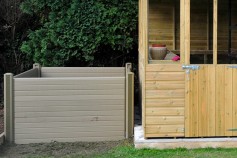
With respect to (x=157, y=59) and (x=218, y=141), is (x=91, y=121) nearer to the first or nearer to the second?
(x=157, y=59)

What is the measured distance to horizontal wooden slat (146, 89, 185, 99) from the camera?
5664 millimetres

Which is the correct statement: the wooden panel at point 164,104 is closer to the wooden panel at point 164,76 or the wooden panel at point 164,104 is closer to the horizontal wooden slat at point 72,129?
the wooden panel at point 164,76

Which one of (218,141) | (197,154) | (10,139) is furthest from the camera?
(10,139)

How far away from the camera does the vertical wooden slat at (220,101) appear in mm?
5691

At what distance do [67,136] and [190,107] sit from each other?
219 centimetres

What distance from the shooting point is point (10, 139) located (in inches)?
242

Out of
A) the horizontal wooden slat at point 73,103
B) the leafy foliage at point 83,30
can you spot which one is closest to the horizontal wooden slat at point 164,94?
the horizontal wooden slat at point 73,103

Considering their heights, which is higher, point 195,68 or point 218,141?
point 195,68

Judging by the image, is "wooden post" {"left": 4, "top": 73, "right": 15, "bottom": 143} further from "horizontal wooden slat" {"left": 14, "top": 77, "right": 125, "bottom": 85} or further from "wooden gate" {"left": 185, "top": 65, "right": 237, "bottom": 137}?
"wooden gate" {"left": 185, "top": 65, "right": 237, "bottom": 137}

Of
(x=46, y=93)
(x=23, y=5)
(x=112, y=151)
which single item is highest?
(x=23, y=5)

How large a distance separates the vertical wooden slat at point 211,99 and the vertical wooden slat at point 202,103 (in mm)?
51

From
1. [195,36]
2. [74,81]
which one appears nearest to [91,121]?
[74,81]

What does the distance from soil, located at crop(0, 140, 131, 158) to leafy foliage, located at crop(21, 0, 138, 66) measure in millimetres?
3764

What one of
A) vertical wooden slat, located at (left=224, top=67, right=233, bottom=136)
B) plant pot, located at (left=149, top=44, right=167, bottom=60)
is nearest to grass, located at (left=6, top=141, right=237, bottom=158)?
vertical wooden slat, located at (left=224, top=67, right=233, bottom=136)
